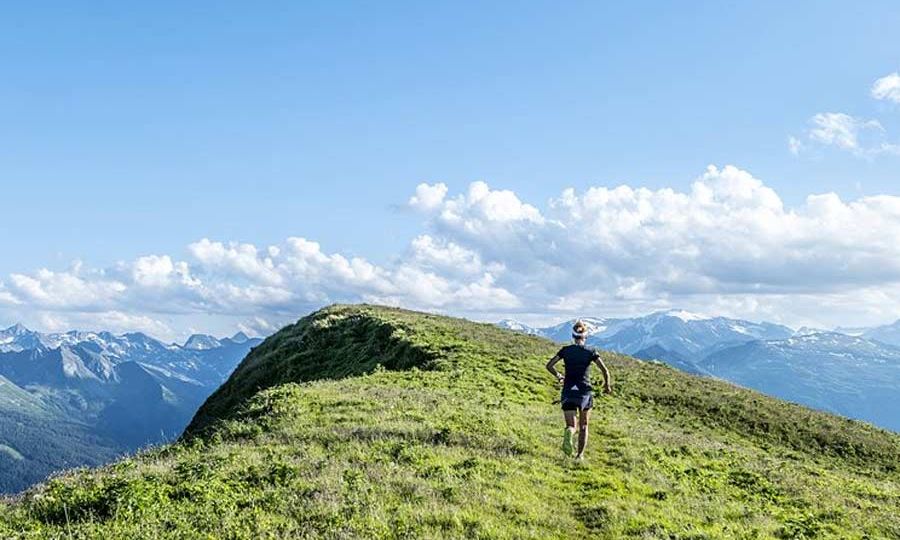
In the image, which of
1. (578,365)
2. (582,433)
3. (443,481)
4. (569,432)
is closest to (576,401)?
(569,432)

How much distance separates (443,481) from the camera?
15148 mm

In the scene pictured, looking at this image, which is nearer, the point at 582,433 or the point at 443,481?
the point at 443,481

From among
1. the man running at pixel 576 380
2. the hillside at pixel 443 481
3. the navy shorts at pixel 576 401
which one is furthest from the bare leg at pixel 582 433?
the hillside at pixel 443 481

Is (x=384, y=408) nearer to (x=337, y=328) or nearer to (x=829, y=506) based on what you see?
(x=829, y=506)

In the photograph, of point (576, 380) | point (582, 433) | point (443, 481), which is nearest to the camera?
point (443, 481)

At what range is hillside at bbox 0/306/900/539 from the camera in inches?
486

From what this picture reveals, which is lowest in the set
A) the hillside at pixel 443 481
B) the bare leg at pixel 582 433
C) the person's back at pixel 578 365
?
the hillside at pixel 443 481

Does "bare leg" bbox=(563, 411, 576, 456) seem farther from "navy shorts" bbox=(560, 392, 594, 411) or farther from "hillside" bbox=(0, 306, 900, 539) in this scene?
"hillside" bbox=(0, 306, 900, 539)

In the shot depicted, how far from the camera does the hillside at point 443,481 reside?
1234 centimetres

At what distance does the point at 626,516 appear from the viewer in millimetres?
14367

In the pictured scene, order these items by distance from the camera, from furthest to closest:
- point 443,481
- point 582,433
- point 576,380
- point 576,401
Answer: point 582,433 → point 576,380 → point 576,401 → point 443,481

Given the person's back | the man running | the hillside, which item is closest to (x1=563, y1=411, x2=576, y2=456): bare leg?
the man running

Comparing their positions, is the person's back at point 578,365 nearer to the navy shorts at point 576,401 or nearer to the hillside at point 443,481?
the navy shorts at point 576,401

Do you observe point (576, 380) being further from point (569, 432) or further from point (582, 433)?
point (582, 433)
